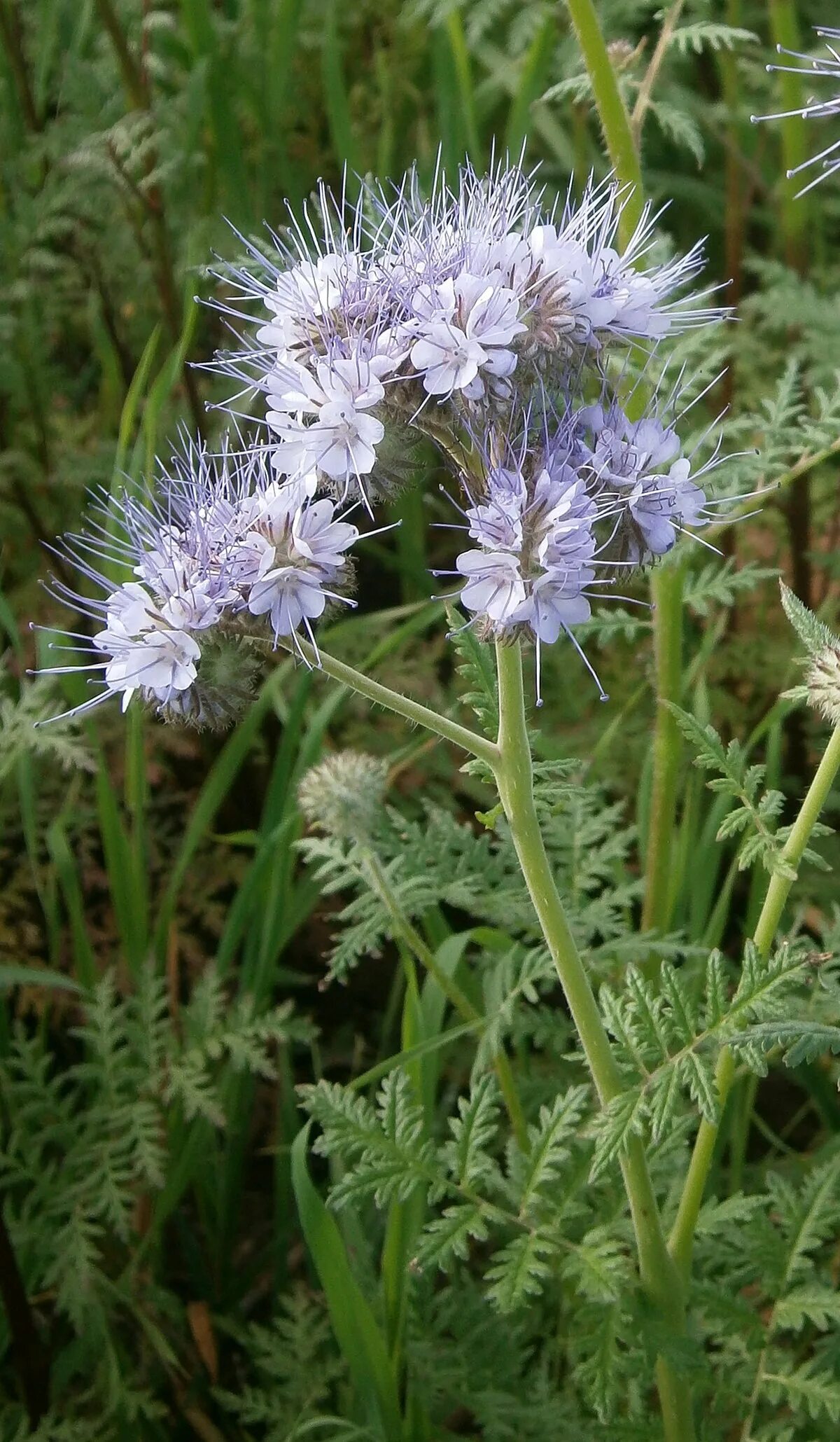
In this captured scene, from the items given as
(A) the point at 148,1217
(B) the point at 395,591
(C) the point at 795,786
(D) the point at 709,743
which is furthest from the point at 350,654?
(D) the point at 709,743

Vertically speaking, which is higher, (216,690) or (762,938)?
(216,690)

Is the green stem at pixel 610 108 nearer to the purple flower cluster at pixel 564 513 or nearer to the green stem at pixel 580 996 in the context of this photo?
the purple flower cluster at pixel 564 513

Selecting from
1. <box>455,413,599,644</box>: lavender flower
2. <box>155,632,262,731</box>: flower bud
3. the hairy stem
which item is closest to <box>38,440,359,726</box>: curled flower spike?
<box>155,632,262,731</box>: flower bud

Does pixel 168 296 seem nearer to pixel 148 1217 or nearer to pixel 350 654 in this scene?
pixel 350 654

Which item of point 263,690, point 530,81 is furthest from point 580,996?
point 530,81

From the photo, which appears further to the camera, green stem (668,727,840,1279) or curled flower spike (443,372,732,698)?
green stem (668,727,840,1279)

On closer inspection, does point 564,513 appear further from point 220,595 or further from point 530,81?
point 530,81

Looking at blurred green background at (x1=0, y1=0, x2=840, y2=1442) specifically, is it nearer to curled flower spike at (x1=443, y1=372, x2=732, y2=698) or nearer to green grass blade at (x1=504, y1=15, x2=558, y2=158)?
green grass blade at (x1=504, y1=15, x2=558, y2=158)
